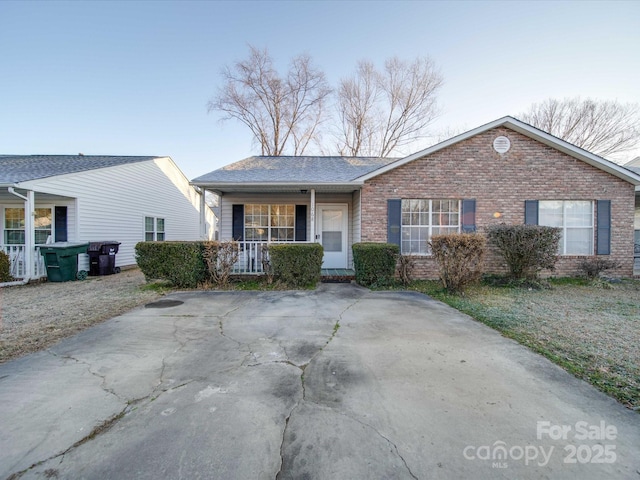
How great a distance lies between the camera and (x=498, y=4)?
343 inches

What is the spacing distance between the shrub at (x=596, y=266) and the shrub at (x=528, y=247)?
70.6 inches

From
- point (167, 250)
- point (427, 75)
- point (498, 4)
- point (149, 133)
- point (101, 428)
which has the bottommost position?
point (101, 428)

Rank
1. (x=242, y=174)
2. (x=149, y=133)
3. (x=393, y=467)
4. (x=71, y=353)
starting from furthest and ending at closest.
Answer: (x=149, y=133), (x=242, y=174), (x=71, y=353), (x=393, y=467)

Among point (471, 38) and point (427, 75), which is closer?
point (471, 38)

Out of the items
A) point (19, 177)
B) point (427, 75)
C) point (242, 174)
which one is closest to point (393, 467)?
point (242, 174)

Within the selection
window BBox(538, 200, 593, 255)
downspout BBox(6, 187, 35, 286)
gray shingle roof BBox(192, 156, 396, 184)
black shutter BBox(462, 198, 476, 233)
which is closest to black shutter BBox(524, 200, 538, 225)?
window BBox(538, 200, 593, 255)

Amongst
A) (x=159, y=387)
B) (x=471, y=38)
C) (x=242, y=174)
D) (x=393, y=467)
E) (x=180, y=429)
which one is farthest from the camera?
(x=471, y=38)

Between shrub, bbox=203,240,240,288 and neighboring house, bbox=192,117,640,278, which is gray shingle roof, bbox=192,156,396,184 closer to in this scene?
neighboring house, bbox=192,117,640,278

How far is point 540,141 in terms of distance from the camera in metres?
8.34

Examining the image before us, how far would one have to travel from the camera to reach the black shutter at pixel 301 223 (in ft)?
33.2

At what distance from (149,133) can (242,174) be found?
38.7 feet

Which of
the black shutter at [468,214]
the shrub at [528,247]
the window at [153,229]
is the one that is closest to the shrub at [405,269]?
the black shutter at [468,214]

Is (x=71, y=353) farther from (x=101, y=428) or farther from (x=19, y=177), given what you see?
(x=19, y=177)

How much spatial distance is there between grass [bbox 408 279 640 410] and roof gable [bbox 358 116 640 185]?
10.8 feet
